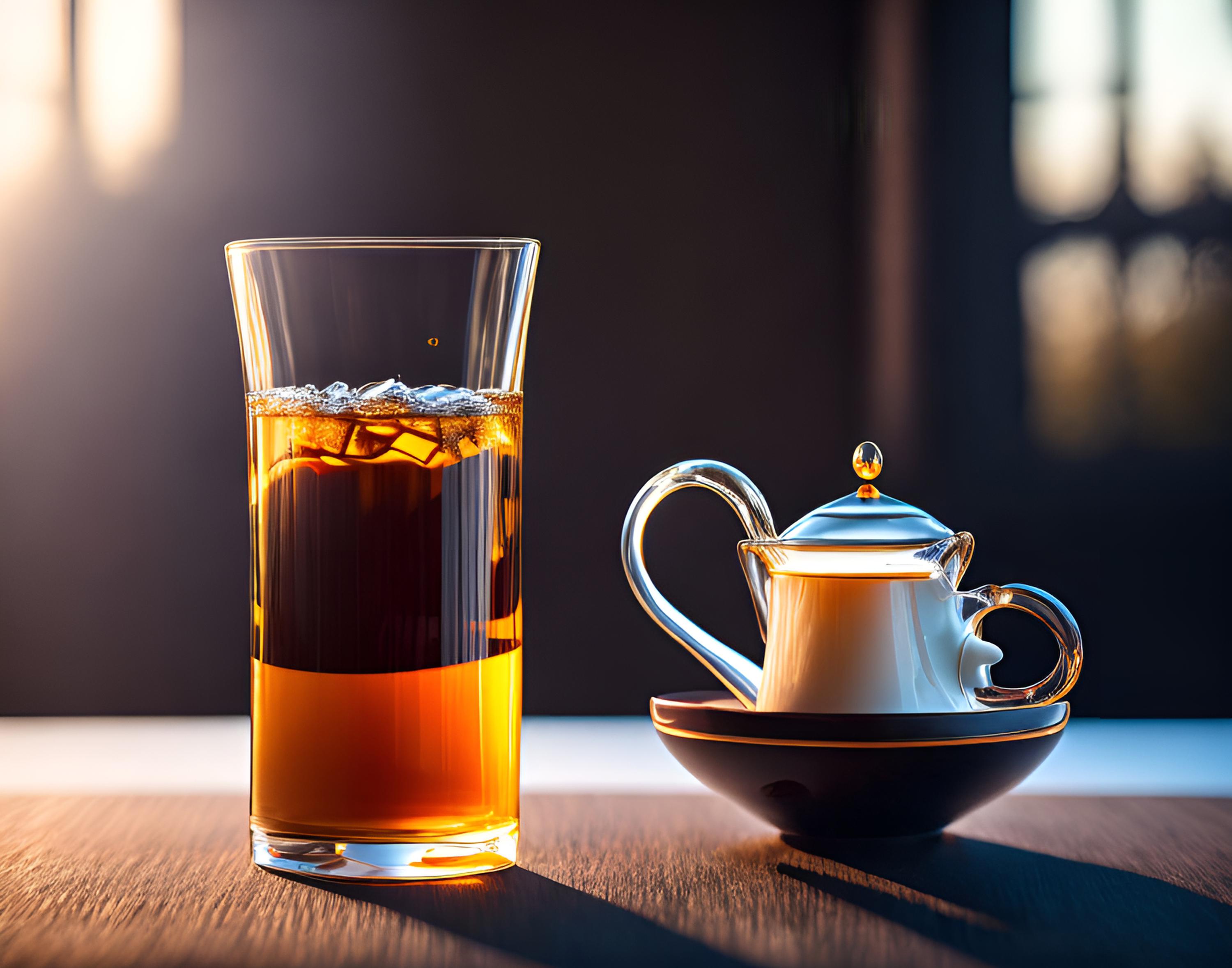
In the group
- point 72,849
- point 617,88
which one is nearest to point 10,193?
point 617,88

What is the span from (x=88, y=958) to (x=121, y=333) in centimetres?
122

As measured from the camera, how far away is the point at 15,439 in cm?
154

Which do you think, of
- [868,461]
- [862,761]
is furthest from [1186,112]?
[862,761]

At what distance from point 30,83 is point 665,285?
0.85 metres

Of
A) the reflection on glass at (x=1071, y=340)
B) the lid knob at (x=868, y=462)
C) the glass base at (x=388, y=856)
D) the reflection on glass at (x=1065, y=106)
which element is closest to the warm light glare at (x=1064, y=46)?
the reflection on glass at (x=1065, y=106)

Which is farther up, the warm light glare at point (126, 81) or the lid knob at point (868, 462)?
the warm light glare at point (126, 81)

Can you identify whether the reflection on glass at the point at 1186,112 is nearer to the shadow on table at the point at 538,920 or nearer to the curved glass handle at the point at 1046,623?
the curved glass handle at the point at 1046,623

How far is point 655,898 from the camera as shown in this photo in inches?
20.8

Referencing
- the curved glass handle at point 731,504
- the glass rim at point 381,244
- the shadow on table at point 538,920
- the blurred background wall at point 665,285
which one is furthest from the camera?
the blurred background wall at point 665,285

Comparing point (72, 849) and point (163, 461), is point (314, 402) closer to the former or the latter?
point (72, 849)

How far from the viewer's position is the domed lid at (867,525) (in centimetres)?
61

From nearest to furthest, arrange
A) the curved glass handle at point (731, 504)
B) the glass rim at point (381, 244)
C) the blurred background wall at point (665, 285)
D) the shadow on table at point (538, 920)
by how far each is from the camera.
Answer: the shadow on table at point (538, 920) → the glass rim at point (381, 244) → the curved glass handle at point (731, 504) → the blurred background wall at point (665, 285)

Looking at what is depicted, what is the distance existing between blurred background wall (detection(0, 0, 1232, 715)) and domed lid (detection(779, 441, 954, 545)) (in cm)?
86

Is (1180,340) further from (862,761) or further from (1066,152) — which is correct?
(862,761)
